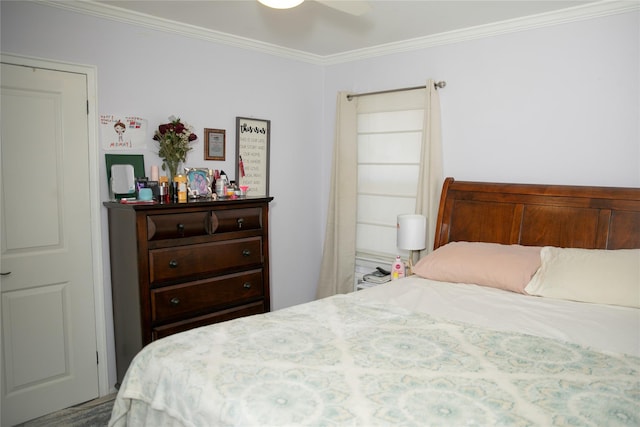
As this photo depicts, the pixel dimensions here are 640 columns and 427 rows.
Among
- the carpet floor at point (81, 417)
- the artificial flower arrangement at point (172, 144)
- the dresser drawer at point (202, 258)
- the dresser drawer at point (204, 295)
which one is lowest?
the carpet floor at point (81, 417)

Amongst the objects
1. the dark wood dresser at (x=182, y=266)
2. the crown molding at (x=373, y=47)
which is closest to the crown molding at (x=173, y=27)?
the crown molding at (x=373, y=47)

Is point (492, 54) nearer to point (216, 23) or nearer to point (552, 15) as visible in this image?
point (552, 15)

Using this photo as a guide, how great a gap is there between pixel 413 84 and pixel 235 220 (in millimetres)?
1888

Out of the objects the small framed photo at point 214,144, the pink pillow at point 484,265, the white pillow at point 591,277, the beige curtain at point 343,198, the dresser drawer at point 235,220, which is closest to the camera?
the white pillow at point 591,277

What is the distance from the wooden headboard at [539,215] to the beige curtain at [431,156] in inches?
6.3

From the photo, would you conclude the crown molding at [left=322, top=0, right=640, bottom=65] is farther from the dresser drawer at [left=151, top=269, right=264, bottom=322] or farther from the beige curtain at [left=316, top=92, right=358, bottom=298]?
the dresser drawer at [left=151, top=269, right=264, bottom=322]

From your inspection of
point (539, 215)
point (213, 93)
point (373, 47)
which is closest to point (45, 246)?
point (213, 93)

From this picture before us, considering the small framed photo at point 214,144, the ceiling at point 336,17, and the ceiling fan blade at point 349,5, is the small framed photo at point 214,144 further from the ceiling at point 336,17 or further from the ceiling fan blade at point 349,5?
the ceiling fan blade at point 349,5

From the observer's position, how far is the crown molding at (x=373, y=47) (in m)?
3.02

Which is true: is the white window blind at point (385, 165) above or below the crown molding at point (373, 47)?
below

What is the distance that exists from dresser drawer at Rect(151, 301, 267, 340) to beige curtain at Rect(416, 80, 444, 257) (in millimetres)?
1479

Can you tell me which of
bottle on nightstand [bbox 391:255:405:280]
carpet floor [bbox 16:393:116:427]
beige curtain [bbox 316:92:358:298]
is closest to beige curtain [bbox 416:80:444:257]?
bottle on nightstand [bbox 391:255:405:280]

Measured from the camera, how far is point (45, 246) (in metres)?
3.00

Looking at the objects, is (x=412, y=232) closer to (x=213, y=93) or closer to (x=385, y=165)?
(x=385, y=165)
